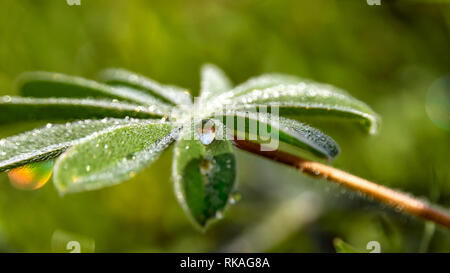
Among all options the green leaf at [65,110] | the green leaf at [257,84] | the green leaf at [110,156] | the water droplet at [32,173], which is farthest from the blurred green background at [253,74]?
the green leaf at [110,156]

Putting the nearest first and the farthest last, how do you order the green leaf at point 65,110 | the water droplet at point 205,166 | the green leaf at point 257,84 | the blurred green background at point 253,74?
1. the water droplet at point 205,166
2. the green leaf at point 65,110
3. the green leaf at point 257,84
4. the blurred green background at point 253,74

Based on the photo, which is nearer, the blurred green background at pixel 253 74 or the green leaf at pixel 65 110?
the green leaf at pixel 65 110

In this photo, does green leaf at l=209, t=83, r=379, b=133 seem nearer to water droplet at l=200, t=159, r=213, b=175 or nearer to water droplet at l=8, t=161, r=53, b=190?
water droplet at l=200, t=159, r=213, b=175

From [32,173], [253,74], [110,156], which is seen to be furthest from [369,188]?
[253,74]

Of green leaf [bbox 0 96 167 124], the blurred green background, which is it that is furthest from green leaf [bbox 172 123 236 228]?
the blurred green background

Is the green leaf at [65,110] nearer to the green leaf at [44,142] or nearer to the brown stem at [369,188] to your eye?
the green leaf at [44,142]

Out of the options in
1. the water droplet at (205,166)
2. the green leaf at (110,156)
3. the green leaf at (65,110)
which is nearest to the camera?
the green leaf at (110,156)
